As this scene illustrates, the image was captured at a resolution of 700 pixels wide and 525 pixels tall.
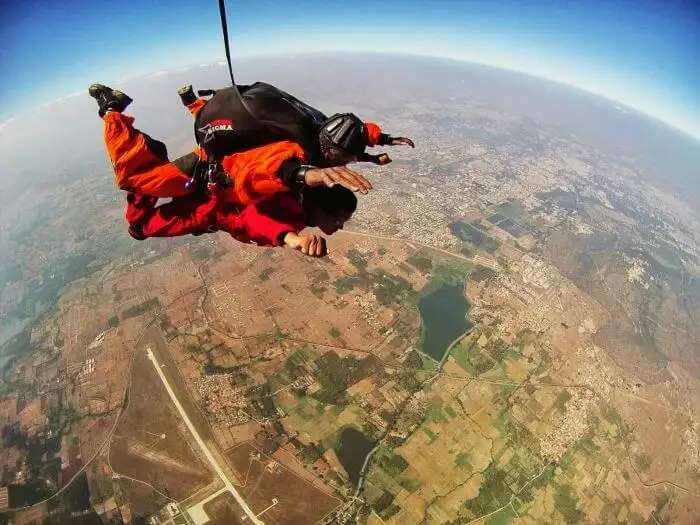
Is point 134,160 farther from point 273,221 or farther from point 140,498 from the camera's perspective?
point 140,498

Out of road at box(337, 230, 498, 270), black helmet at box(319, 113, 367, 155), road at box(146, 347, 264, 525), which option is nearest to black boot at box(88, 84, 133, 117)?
black helmet at box(319, 113, 367, 155)

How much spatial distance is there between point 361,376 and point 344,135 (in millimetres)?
21444

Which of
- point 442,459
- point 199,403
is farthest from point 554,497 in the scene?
point 199,403

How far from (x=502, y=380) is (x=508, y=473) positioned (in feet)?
20.6

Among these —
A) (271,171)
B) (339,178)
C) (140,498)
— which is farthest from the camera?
(140,498)

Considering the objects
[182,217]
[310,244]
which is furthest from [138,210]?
[310,244]

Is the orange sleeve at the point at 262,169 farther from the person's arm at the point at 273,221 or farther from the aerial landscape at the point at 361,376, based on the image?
the aerial landscape at the point at 361,376

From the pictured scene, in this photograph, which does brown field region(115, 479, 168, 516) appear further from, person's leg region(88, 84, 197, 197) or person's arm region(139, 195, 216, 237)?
person's leg region(88, 84, 197, 197)

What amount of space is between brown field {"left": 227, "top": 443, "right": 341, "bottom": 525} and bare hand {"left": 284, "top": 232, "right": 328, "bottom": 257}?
1867 centimetres

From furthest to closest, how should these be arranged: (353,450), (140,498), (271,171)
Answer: (353,450)
(140,498)
(271,171)

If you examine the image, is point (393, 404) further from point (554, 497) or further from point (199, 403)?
point (199, 403)

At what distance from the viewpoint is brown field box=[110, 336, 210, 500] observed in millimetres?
17047

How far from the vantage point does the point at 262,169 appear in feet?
7.79

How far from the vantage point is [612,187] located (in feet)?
237
